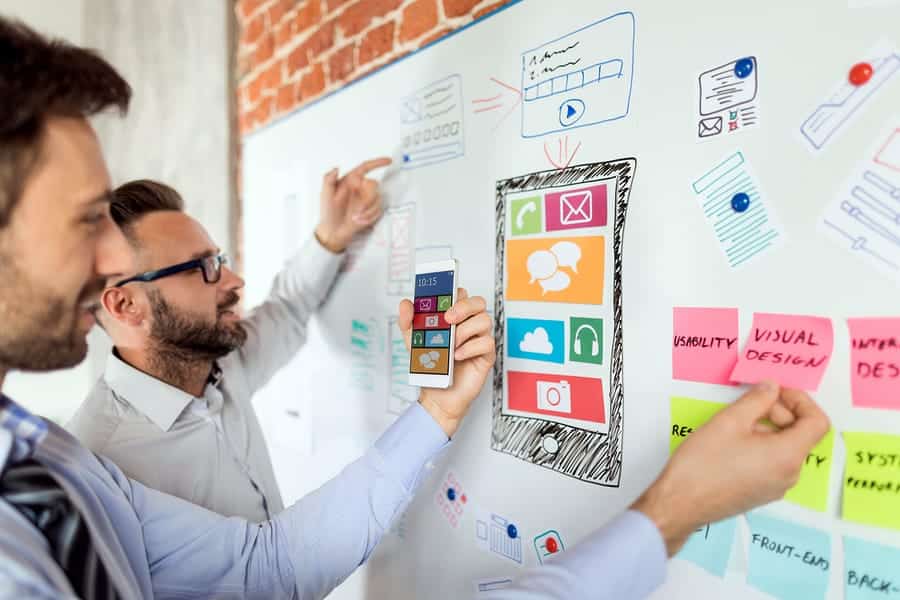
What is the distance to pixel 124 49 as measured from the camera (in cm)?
232

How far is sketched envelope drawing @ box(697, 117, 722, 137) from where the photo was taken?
2.24 ft

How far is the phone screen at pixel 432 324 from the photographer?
84 cm

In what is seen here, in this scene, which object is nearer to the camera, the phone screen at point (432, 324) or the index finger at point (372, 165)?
the phone screen at point (432, 324)

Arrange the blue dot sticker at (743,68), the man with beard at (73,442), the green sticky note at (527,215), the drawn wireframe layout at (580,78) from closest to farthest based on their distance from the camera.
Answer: the man with beard at (73,442) → the blue dot sticker at (743,68) → the drawn wireframe layout at (580,78) → the green sticky note at (527,215)

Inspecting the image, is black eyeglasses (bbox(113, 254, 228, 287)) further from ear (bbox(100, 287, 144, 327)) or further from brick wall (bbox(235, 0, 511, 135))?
brick wall (bbox(235, 0, 511, 135))

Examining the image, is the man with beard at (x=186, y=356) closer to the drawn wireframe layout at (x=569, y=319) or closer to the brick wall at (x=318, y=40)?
the brick wall at (x=318, y=40)

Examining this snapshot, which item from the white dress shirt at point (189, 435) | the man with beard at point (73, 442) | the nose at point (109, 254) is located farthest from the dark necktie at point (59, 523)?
the white dress shirt at point (189, 435)

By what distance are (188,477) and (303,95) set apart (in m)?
0.99

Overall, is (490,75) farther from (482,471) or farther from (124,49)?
(124,49)

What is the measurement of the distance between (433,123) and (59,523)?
0.82 m

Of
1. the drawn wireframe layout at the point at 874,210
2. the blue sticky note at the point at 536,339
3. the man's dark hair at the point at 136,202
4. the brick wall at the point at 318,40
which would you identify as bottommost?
the blue sticky note at the point at 536,339

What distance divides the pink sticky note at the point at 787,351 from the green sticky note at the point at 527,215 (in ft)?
1.11

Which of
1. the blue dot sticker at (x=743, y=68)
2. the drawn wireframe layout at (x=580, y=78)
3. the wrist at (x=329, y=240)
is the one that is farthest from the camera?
the wrist at (x=329, y=240)

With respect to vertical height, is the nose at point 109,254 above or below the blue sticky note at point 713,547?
above
